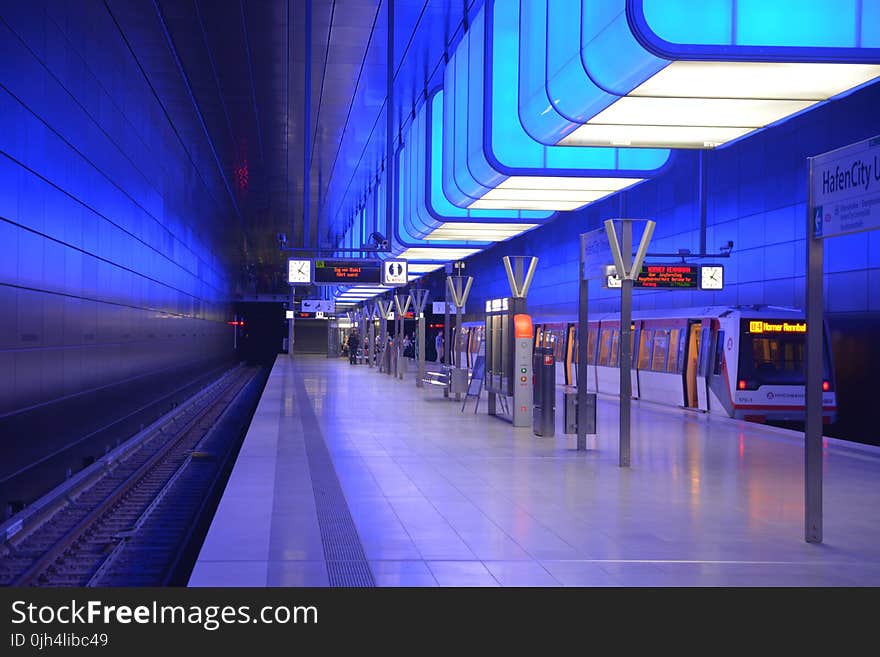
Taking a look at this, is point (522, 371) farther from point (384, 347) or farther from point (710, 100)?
point (384, 347)

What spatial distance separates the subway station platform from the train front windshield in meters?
4.54

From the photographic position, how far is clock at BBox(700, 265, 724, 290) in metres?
26.0

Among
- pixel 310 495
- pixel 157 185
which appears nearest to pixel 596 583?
pixel 310 495

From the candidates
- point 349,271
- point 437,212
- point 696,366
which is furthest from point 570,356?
point 696,366

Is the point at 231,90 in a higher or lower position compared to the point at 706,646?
higher

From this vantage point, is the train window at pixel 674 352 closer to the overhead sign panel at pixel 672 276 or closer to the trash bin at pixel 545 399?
the overhead sign panel at pixel 672 276

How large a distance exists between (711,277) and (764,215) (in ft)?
6.65

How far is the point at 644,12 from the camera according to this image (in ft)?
31.7

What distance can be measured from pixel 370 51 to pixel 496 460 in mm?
13271

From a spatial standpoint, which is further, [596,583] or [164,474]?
[164,474]

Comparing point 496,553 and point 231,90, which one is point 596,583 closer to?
point 496,553

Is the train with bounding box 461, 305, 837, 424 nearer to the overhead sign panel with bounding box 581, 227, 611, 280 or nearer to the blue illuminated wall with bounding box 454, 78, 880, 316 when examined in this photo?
the blue illuminated wall with bounding box 454, 78, 880, 316

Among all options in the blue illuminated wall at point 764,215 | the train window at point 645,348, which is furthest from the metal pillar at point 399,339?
the train window at point 645,348

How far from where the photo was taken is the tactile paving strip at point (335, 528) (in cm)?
643
